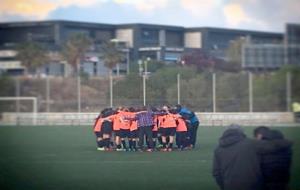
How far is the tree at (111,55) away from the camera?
820 cm

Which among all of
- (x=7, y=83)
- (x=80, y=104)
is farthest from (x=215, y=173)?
(x=80, y=104)

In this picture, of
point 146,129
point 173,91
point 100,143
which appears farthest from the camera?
point 100,143

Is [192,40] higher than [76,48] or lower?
lower

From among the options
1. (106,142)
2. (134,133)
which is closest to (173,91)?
(134,133)

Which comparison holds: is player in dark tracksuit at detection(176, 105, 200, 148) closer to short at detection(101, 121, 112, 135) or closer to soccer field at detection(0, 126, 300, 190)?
soccer field at detection(0, 126, 300, 190)

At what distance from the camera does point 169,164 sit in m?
10.2

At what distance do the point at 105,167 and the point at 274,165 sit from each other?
5.11 meters

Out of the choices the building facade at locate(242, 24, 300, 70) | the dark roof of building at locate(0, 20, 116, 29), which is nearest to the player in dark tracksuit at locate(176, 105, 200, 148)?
the dark roof of building at locate(0, 20, 116, 29)

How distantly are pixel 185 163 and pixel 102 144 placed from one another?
9.98 feet

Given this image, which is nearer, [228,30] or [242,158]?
[242,158]

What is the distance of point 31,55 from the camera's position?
866 cm

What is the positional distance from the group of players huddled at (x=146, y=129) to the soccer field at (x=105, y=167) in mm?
317

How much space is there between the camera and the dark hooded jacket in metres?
4.92

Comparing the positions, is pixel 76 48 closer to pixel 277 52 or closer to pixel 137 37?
pixel 137 37
